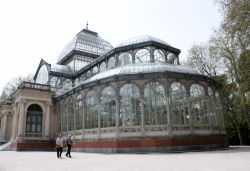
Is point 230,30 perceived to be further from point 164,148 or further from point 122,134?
point 122,134

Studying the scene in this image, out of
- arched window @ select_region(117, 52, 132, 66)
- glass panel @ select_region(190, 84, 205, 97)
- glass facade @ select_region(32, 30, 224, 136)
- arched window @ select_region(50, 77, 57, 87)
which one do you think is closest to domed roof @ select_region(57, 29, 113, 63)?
arched window @ select_region(50, 77, 57, 87)

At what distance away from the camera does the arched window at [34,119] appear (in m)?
31.3

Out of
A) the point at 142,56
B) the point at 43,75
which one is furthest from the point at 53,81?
the point at 142,56

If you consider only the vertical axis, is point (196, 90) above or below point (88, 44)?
below

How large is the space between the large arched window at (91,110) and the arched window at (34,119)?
11685mm

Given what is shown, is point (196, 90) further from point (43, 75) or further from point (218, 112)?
point (43, 75)

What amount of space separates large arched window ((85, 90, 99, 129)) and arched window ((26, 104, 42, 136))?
38.3 ft

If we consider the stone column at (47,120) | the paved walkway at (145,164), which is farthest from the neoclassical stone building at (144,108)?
the paved walkway at (145,164)

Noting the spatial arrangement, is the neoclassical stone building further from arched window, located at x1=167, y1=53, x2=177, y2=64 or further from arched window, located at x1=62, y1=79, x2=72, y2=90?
arched window, located at x1=62, y1=79, x2=72, y2=90

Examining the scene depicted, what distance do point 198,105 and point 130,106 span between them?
6501mm

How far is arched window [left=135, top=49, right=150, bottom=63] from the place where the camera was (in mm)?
26562

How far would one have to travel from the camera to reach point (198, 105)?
2150 cm

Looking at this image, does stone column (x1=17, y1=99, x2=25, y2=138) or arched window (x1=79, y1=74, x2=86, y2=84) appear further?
arched window (x1=79, y1=74, x2=86, y2=84)

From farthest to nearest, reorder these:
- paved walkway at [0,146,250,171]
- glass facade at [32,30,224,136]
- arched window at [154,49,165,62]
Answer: arched window at [154,49,165,62] → glass facade at [32,30,224,136] → paved walkway at [0,146,250,171]
